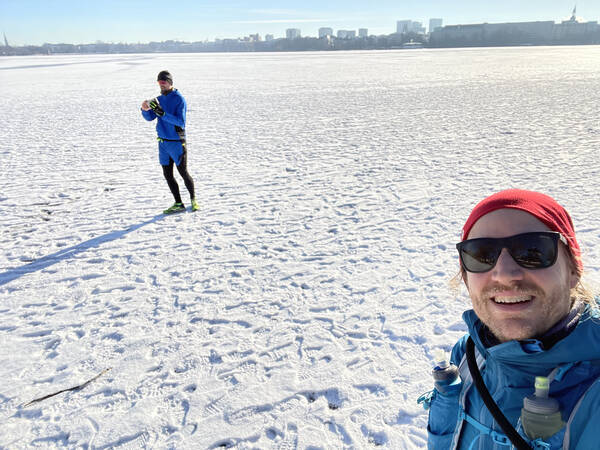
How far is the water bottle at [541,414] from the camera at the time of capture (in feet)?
3.11

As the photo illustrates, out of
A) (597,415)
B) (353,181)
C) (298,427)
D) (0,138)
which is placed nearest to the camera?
(597,415)

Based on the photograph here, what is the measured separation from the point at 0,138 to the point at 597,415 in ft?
46.8

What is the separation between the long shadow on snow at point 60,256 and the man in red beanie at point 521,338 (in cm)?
466

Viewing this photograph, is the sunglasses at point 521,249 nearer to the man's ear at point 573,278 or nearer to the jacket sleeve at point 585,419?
the man's ear at point 573,278

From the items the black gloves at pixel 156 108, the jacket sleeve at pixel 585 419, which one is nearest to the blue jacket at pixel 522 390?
the jacket sleeve at pixel 585 419

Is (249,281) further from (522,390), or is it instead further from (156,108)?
(522,390)

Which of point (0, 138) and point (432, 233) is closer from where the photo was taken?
point (432, 233)

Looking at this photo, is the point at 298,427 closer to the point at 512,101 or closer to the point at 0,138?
the point at 0,138

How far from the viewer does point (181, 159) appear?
5430mm

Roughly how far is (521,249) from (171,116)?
4.83 metres

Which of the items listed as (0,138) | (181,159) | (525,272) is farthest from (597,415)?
(0,138)

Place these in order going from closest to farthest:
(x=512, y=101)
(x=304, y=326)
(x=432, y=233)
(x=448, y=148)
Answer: (x=304, y=326) → (x=432, y=233) → (x=448, y=148) → (x=512, y=101)

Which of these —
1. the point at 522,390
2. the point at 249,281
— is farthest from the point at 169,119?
the point at 522,390

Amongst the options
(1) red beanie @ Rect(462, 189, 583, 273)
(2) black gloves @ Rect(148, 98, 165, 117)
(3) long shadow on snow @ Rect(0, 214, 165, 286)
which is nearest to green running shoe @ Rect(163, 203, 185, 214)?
(3) long shadow on snow @ Rect(0, 214, 165, 286)
